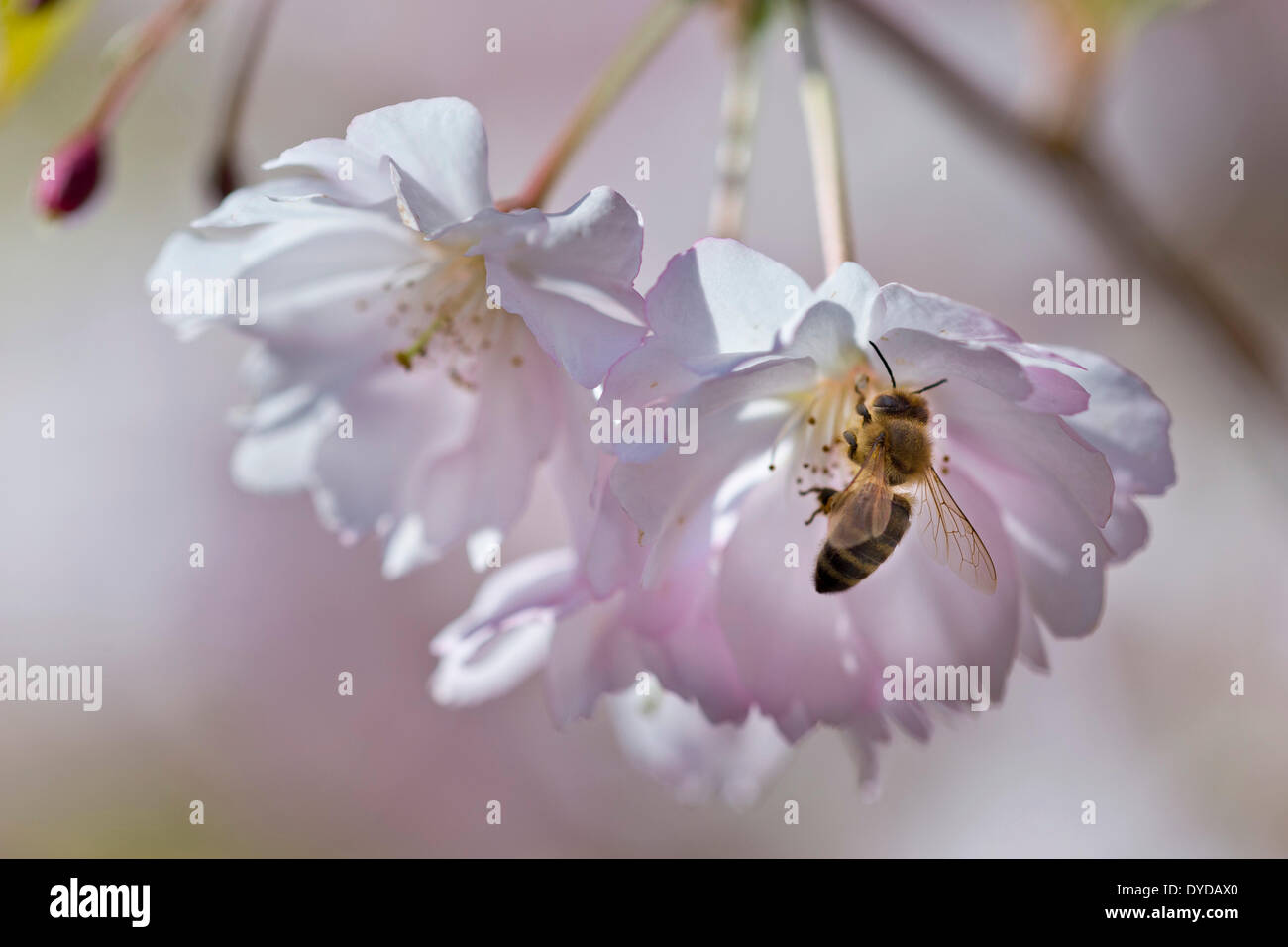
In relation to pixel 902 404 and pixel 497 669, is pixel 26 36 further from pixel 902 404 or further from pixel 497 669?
pixel 902 404

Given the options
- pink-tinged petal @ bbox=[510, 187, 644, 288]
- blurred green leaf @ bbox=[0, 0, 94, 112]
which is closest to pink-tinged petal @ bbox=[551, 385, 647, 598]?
pink-tinged petal @ bbox=[510, 187, 644, 288]

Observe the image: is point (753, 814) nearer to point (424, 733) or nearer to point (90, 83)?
point (424, 733)

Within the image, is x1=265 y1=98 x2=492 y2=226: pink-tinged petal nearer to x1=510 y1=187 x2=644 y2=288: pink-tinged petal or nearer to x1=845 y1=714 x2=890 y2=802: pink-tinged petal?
x1=510 y1=187 x2=644 y2=288: pink-tinged petal

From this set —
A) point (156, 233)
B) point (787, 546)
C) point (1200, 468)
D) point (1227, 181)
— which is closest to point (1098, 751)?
point (1200, 468)

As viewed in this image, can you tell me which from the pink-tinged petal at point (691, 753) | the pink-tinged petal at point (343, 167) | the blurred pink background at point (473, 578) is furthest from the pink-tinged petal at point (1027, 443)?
the blurred pink background at point (473, 578)

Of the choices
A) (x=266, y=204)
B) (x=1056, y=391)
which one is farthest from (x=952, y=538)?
(x=266, y=204)
